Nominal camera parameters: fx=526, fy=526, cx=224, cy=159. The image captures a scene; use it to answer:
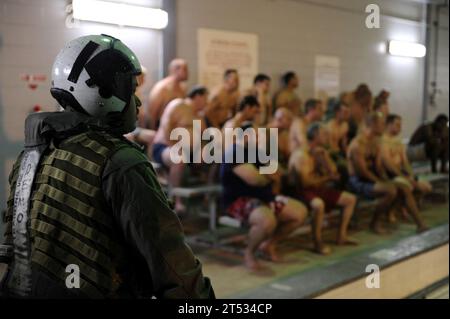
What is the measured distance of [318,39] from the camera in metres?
7.08

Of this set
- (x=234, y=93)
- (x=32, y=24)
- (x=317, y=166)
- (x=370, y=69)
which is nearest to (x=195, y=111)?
(x=234, y=93)

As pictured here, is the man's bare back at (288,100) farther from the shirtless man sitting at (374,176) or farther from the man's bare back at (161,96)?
the man's bare back at (161,96)

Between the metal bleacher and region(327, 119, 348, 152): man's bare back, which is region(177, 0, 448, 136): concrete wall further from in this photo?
the metal bleacher

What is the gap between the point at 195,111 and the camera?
18.5 ft

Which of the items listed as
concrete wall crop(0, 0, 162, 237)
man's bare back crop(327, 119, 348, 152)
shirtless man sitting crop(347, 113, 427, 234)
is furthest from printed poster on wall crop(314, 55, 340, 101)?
concrete wall crop(0, 0, 162, 237)

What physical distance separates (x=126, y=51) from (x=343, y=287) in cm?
294

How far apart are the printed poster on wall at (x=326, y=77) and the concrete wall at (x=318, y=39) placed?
83 millimetres

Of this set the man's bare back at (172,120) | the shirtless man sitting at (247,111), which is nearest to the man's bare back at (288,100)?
the shirtless man sitting at (247,111)

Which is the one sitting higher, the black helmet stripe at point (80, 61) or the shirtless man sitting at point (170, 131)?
the black helmet stripe at point (80, 61)

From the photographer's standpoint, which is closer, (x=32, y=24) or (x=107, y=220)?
(x=107, y=220)

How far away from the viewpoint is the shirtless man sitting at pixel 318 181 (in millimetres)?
5324

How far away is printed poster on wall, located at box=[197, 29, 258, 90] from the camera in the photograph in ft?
19.8
